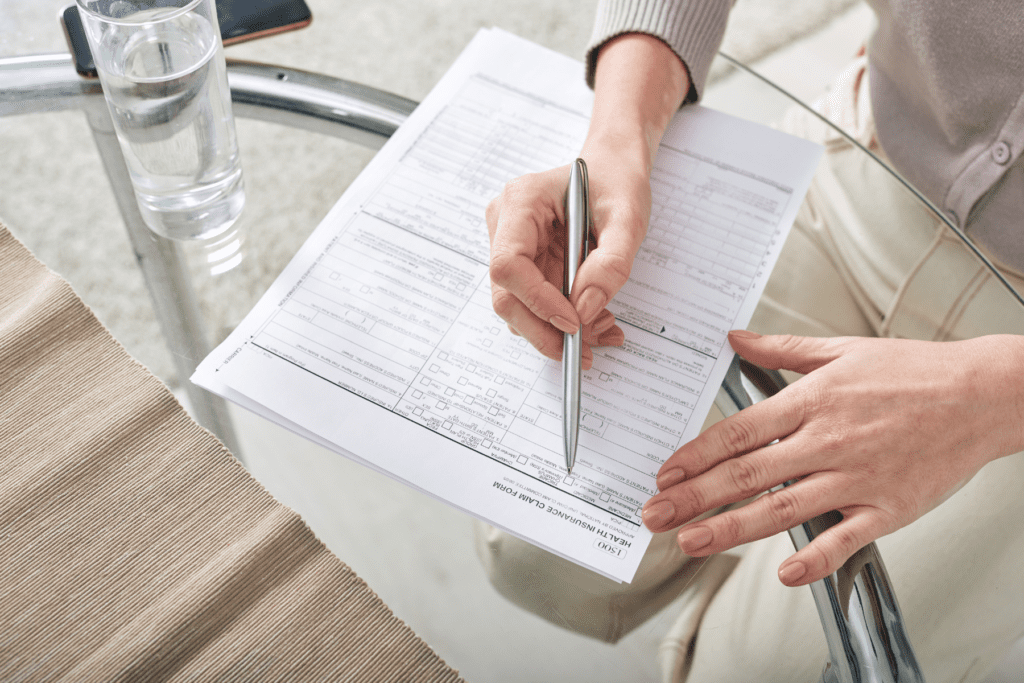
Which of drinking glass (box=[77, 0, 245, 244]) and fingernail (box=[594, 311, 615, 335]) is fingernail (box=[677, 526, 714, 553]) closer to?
fingernail (box=[594, 311, 615, 335])

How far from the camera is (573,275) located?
0.45m

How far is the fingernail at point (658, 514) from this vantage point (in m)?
0.41

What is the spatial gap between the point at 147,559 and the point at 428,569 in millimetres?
152

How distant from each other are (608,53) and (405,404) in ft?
1.13

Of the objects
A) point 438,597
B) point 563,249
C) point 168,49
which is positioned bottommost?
point 438,597

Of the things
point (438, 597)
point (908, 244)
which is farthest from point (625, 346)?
point (908, 244)

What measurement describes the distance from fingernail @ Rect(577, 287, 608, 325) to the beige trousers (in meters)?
0.14

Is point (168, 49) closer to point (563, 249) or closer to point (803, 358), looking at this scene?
point (563, 249)

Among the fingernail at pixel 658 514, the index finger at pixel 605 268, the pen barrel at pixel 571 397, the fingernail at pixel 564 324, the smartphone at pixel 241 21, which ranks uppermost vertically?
the smartphone at pixel 241 21

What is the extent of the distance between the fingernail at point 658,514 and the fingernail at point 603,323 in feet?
0.39

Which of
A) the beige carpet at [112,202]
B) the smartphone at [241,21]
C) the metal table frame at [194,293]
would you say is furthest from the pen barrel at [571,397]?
the smartphone at [241,21]

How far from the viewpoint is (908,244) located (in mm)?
630

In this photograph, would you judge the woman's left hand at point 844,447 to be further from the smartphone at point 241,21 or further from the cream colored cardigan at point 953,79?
the smartphone at point 241,21

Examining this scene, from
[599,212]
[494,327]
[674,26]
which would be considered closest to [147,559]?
[494,327]
